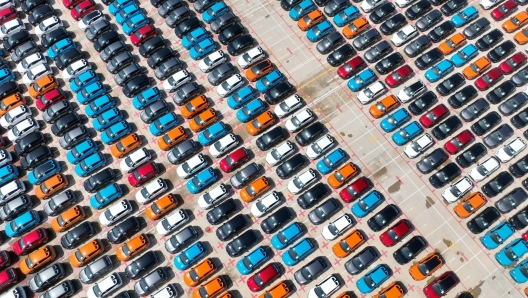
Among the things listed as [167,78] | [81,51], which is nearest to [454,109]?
[167,78]

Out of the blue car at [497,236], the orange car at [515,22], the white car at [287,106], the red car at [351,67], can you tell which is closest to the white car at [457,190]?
the blue car at [497,236]

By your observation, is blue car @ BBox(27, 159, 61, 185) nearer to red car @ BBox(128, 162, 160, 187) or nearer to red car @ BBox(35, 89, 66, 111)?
red car @ BBox(35, 89, 66, 111)

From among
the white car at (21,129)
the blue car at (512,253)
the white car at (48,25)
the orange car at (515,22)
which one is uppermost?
the white car at (48,25)

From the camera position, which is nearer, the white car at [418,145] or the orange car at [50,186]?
the orange car at [50,186]

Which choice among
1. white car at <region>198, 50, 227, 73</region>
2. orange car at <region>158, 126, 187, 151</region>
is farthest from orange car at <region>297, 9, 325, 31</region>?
orange car at <region>158, 126, 187, 151</region>

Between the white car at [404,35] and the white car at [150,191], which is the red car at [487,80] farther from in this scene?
the white car at [150,191]
